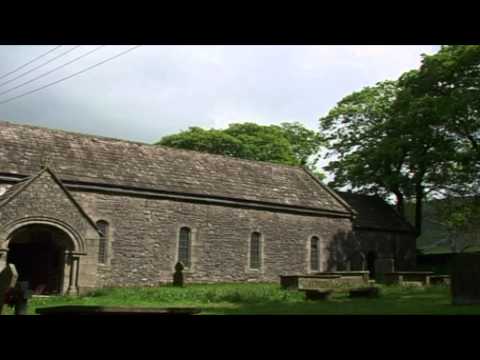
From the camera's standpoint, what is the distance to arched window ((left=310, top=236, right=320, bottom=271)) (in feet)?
108

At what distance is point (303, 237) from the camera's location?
32.8 m

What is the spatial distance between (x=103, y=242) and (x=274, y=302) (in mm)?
10776

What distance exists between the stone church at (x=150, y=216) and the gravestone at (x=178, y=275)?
35.2 inches

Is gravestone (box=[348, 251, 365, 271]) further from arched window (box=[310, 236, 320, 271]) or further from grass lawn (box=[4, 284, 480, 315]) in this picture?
grass lawn (box=[4, 284, 480, 315])

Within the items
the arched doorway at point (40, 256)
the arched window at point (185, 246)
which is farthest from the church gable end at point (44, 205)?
the arched window at point (185, 246)

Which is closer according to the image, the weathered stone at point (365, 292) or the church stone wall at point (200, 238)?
the weathered stone at point (365, 292)

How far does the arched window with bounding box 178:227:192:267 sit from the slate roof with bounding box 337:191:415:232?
12.6 metres

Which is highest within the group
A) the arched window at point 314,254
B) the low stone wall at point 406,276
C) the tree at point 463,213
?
the tree at point 463,213

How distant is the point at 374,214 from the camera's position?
3981 cm

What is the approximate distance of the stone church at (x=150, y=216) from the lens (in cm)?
2283

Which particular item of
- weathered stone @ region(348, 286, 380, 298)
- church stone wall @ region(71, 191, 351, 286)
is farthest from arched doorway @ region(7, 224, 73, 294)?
weathered stone @ region(348, 286, 380, 298)

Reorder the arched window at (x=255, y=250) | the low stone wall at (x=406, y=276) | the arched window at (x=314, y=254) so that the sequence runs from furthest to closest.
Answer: the arched window at (x=314, y=254) → the arched window at (x=255, y=250) → the low stone wall at (x=406, y=276)

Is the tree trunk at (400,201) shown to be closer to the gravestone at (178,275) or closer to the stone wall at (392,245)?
the stone wall at (392,245)
